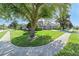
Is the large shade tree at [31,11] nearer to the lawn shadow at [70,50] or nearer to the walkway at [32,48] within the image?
the walkway at [32,48]

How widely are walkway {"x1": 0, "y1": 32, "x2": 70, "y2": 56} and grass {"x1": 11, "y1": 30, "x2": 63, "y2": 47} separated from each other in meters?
0.04

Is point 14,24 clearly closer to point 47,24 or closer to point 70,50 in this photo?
point 47,24

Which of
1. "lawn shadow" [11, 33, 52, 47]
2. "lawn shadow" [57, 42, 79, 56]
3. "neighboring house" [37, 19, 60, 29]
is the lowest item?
"lawn shadow" [57, 42, 79, 56]

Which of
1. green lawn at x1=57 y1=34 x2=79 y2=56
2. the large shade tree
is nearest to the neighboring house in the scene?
the large shade tree

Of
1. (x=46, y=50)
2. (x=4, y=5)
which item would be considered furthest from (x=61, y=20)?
(x=4, y=5)

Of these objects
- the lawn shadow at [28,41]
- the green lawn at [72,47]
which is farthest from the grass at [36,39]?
the green lawn at [72,47]

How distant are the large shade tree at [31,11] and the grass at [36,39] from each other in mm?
55

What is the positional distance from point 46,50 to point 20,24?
1.11ft

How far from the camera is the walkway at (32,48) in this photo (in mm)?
2746

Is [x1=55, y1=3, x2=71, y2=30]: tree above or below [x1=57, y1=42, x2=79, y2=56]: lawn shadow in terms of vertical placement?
above

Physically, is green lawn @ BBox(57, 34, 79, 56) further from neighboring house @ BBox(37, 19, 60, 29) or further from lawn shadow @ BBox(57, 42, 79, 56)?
neighboring house @ BBox(37, 19, 60, 29)

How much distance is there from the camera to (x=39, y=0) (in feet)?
8.98

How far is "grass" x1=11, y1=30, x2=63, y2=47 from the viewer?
2750mm

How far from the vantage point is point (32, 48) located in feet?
9.07
